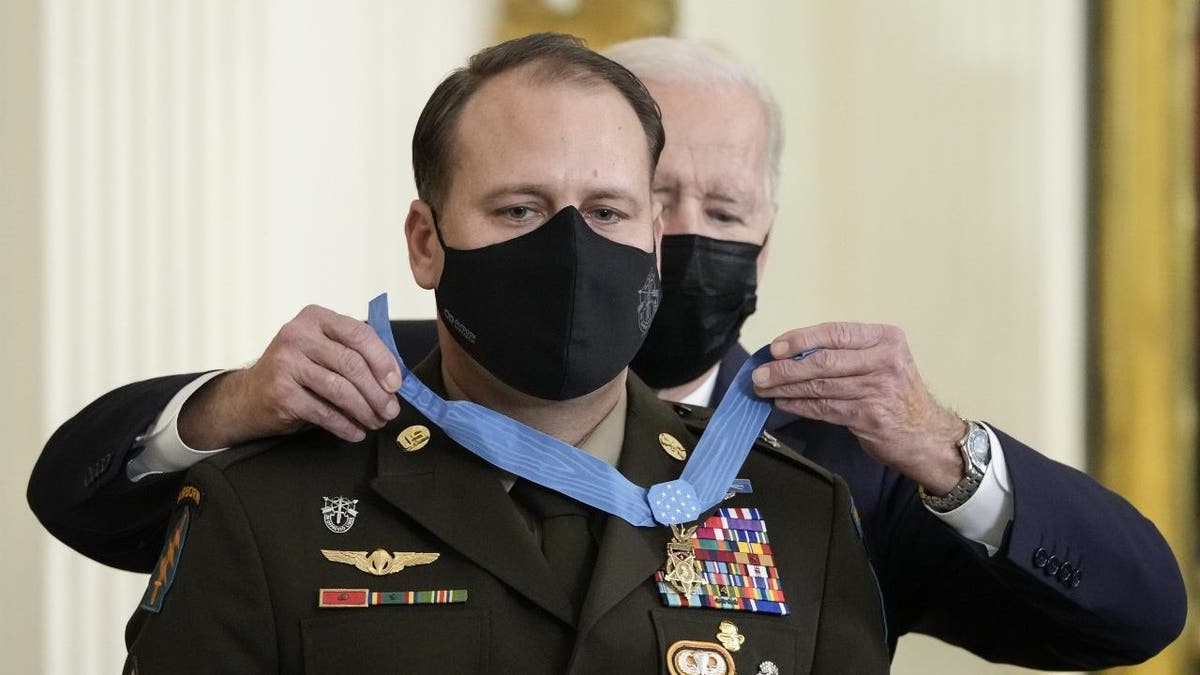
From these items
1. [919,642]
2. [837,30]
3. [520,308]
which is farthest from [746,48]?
[520,308]

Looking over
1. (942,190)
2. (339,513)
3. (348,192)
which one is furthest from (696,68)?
(942,190)

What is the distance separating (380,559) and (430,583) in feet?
0.26

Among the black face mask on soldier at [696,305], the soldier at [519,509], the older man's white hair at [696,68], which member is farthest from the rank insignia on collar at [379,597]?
the older man's white hair at [696,68]

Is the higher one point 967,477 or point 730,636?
point 967,477

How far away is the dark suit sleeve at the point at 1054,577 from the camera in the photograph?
105 inches

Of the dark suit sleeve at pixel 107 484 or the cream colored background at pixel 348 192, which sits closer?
the dark suit sleeve at pixel 107 484

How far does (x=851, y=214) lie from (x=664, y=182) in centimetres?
271

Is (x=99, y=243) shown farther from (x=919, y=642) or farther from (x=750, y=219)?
(x=919, y=642)

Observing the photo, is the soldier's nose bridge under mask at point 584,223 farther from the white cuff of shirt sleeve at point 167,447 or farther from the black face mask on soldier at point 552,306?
the white cuff of shirt sleeve at point 167,447

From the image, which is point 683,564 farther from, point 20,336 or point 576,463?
point 20,336

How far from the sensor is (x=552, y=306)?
97.0 inches

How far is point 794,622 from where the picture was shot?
2533mm

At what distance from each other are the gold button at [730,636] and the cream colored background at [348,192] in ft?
7.05

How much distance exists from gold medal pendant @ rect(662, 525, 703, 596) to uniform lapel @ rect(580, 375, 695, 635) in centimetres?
1
